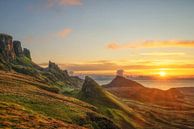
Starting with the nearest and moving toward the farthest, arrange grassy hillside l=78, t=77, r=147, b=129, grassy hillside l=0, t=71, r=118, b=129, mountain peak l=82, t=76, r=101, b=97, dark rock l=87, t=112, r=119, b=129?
grassy hillside l=0, t=71, r=118, b=129 → dark rock l=87, t=112, r=119, b=129 → grassy hillside l=78, t=77, r=147, b=129 → mountain peak l=82, t=76, r=101, b=97

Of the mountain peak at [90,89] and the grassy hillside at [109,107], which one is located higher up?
the mountain peak at [90,89]

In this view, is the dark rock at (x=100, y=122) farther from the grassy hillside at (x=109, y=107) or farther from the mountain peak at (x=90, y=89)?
the mountain peak at (x=90, y=89)

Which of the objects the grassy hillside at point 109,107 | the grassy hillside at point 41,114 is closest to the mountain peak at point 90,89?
the grassy hillside at point 109,107

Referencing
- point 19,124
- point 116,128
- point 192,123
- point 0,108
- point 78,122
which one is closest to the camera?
point 19,124

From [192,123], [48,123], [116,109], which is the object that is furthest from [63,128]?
[192,123]

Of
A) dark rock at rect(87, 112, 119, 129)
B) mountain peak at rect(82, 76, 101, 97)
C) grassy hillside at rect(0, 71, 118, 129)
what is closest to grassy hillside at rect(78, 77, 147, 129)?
mountain peak at rect(82, 76, 101, 97)

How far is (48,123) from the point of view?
2264 inches

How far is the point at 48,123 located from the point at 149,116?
116105 millimetres

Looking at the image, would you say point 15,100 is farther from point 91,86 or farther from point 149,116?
point 149,116

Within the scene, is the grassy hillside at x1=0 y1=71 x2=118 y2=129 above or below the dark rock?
above

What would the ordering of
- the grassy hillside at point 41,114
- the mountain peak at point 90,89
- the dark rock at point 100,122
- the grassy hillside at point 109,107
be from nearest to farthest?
the grassy hillside at point 41,114, the dark rock at point 100,122, the grassy hillside at point 109,107, the mountain peak at point 90,89

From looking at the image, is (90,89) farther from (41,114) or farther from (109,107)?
(41,114)

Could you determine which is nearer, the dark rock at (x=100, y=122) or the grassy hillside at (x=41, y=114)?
the grassy hillside at (x=41, y=114)

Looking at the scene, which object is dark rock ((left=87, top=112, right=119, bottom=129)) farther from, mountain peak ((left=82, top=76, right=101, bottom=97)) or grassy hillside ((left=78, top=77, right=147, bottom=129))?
mountain peak ((left=82, top=76, right=101, bottom=97))
